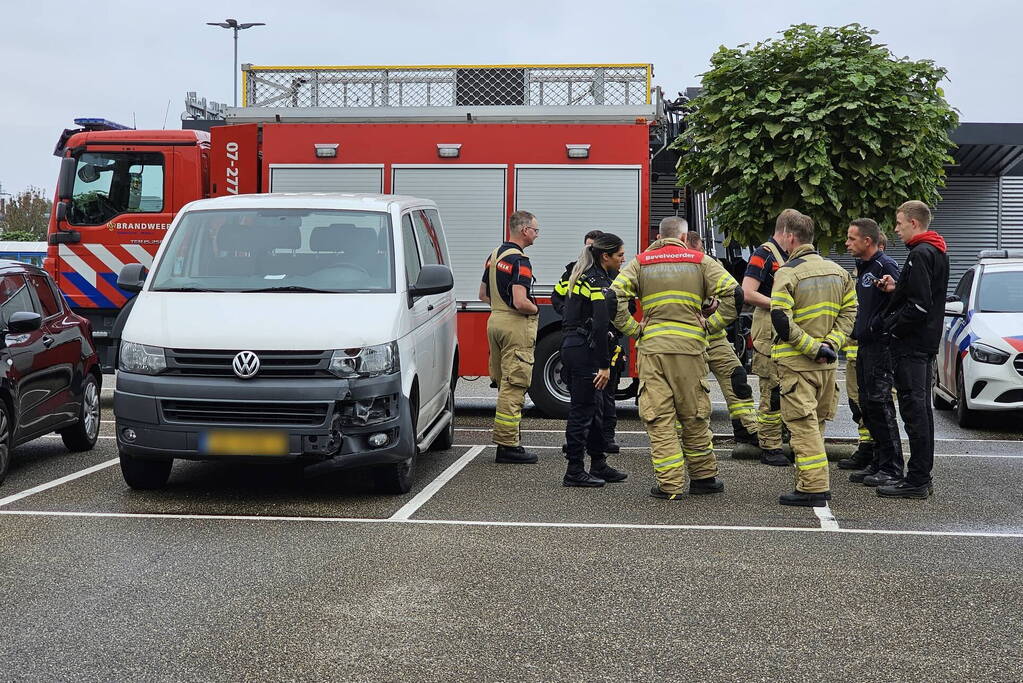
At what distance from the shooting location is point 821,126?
16.4 metres

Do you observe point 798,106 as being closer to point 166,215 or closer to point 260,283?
point 166,215

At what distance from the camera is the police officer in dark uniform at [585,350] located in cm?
830

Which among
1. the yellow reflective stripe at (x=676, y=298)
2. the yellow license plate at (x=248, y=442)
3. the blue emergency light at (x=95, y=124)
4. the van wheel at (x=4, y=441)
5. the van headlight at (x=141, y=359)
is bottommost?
the van wheel at (x=4, y=441)

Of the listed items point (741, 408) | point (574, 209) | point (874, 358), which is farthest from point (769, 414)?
point (574, 209)

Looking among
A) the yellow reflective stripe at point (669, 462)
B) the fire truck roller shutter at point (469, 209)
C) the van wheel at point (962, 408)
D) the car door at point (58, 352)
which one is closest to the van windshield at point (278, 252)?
the car door at point (58, 352)

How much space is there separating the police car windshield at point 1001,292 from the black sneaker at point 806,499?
506 centimetres

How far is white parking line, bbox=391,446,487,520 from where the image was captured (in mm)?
7457

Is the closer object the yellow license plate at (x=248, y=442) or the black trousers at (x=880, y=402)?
the yellow license plate at (x=248, y=442)

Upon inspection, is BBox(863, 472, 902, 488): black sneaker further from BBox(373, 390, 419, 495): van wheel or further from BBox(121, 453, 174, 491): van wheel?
BBox(121, 453, 174, 491): van wheel

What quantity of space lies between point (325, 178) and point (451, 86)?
1580 mm

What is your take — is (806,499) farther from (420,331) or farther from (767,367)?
(420,331)

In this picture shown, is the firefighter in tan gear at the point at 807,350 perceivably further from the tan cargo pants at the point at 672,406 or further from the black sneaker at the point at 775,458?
the black sneaker at the point at 775,458

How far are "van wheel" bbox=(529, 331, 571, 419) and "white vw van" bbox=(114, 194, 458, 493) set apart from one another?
11.6ft

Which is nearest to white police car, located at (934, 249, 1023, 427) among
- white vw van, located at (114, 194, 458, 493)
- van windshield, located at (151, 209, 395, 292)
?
white vw van, located at (114, 194, 458, 493)
